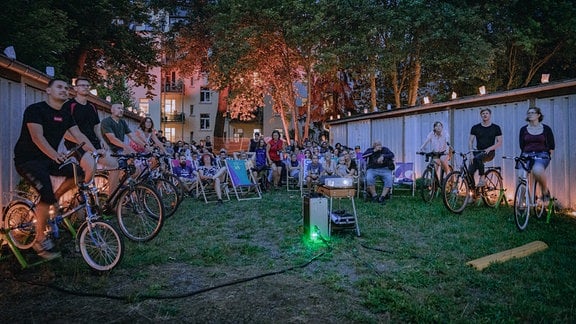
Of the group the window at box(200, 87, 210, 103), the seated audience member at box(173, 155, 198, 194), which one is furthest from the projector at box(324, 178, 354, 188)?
the window at box(200, 87, 210, 103)

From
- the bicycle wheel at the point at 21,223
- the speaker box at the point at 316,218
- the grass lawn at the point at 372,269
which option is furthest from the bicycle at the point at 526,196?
the bicycle wheel at the point at 21,223

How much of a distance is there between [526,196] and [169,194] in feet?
18.7

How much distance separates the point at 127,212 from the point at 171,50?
24.1 meters

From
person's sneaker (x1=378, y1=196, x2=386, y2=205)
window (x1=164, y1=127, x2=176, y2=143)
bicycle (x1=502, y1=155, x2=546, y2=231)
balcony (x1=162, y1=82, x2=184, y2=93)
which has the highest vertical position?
balcony (x1=162, y1=82, x2=184, y2=93)

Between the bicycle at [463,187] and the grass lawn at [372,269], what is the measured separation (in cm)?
45

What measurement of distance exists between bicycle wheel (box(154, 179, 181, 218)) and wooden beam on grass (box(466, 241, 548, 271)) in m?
4.50

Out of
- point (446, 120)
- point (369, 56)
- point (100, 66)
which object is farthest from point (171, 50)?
point (446, 120)

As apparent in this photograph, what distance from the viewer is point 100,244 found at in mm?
3684

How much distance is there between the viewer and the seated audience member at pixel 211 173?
8.67 metres

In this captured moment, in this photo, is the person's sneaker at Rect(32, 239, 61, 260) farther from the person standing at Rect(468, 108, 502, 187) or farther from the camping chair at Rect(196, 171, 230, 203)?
the person standing at Rect(468, 108, 502, 187)

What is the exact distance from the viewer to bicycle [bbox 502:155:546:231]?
534 centimetres

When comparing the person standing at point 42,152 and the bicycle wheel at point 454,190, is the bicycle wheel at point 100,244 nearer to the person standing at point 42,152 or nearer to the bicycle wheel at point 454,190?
the person standing at point 42,152

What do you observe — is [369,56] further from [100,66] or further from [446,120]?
[100,66]

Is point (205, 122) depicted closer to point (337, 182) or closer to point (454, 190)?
point (454, 190)
